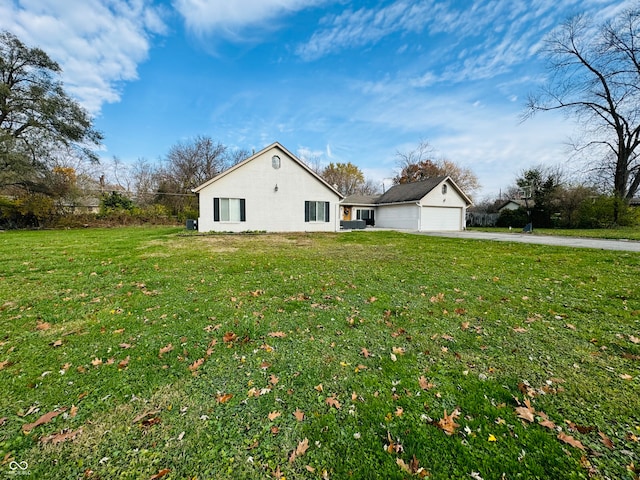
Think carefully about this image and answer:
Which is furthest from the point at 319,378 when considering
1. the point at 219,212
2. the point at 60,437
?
the point at 219,212

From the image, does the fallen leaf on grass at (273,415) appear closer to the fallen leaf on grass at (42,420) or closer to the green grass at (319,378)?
the green grass at (319,378)

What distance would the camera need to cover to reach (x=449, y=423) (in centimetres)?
214

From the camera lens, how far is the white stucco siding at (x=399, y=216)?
23.4m

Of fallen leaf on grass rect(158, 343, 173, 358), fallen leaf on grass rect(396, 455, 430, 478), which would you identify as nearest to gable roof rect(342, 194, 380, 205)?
fallen leaf on grass rect(158, 343, 173, 358)

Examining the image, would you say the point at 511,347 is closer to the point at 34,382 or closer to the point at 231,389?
the point at 231,389

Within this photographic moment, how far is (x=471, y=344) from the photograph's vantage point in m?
3.33

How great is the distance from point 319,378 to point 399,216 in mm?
24091

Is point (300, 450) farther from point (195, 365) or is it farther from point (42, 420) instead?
point (42, 420)

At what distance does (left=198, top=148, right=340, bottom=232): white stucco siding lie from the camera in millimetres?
16389

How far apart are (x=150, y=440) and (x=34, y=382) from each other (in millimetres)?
1672

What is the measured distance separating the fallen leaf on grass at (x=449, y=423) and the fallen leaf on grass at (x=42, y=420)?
319 cm

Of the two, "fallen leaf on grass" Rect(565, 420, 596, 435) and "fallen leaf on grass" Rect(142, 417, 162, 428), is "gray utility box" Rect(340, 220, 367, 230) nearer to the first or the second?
"fallen leaf on grass" Rect(565, 420, 596, 435)

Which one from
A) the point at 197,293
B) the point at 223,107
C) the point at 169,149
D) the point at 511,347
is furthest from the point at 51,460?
the point at 169,149

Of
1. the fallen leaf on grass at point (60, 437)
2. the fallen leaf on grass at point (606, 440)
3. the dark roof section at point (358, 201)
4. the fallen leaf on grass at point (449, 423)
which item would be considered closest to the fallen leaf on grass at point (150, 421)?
the fallen leaf on grass at point (60, 437)
